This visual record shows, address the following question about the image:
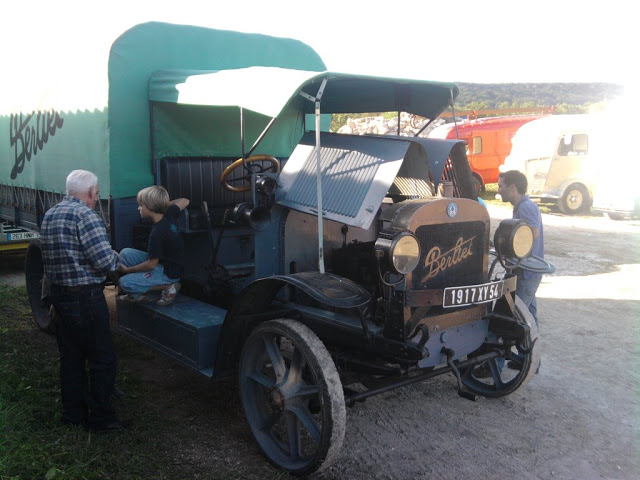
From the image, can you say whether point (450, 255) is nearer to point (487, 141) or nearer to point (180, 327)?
point (180, 327)

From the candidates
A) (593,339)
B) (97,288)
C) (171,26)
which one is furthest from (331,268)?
(593,339)

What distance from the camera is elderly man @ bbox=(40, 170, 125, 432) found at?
11.4ft

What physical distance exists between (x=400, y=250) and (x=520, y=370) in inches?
65.4

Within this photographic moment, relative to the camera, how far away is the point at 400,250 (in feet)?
10.4

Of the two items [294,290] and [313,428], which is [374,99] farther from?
[313,428]

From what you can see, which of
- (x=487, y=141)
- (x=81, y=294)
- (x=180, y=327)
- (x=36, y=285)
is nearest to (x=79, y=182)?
(x=81, y=294)

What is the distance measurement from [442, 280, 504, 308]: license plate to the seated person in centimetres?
201

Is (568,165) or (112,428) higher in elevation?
(568,165)

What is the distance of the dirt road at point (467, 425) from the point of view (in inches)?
138

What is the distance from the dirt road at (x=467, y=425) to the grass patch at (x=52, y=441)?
18 centimetres

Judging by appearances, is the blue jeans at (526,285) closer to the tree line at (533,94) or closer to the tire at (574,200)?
the tire at (574,200)

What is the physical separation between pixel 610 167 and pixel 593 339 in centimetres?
1014

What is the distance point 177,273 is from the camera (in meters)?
4.42

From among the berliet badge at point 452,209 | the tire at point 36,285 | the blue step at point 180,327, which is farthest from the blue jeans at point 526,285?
the tire at point 36,285
